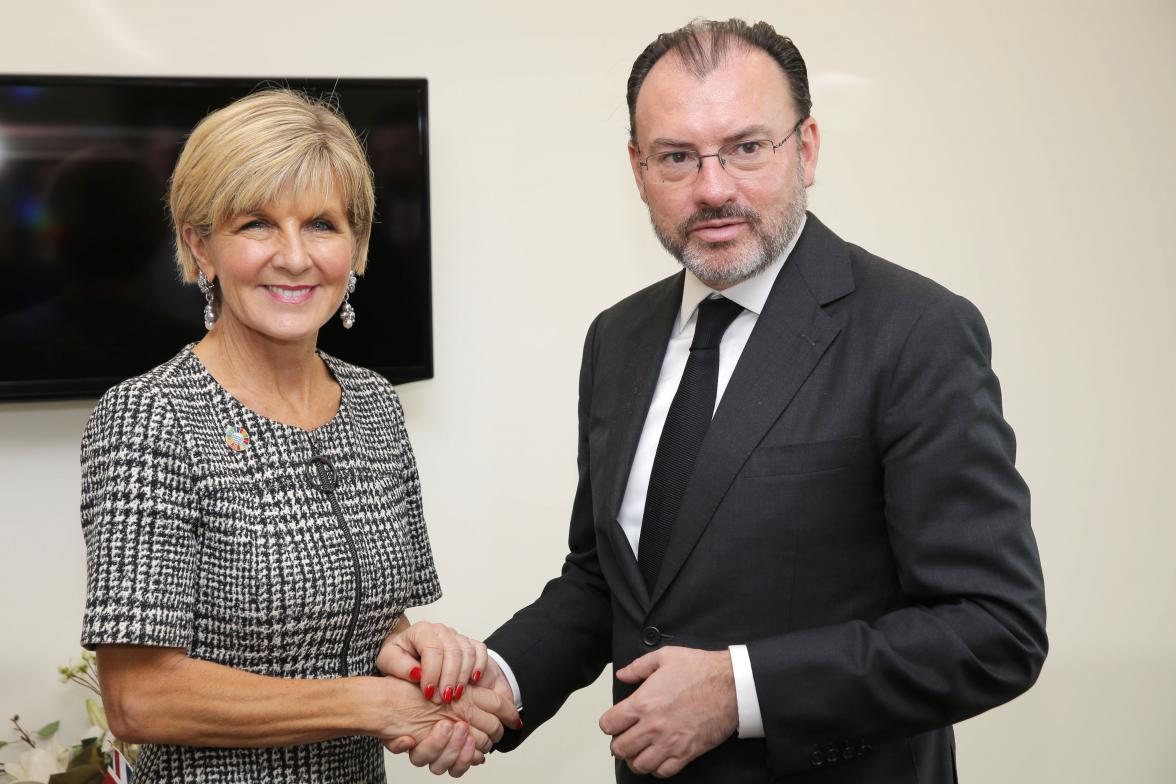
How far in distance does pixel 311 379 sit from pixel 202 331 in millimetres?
994

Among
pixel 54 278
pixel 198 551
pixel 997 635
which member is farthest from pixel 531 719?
pixel 54 278

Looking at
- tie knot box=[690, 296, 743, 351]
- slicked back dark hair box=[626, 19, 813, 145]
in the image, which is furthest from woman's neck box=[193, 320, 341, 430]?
slicked back dark hair box=[626, 19, 813, 145]

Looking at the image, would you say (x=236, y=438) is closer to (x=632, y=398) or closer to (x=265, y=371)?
(x=265, y=371)

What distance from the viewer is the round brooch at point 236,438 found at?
1.66m

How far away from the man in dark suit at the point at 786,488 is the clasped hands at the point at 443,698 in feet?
0.71

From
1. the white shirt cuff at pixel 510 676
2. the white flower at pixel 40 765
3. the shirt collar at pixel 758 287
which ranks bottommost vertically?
the white flower at pixel 40 765

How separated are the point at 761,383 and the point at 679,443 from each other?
16cm

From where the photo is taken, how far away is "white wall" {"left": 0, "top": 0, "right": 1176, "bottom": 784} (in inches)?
111

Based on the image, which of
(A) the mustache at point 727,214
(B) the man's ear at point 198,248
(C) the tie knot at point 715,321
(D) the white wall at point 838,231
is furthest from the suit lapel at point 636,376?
(D) the white wall at point 838,231

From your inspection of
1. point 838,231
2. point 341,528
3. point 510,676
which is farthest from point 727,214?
point 838,231

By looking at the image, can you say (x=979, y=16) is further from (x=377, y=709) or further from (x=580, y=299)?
(x=377, y=709)

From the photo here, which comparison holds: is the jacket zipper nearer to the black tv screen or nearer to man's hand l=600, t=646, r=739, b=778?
man's hand l=600, t=646, r=739, b=778

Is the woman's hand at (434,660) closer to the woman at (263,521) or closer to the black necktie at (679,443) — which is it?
the woman at (263,521)

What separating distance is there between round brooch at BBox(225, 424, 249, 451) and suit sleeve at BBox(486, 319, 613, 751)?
0.55 meters
